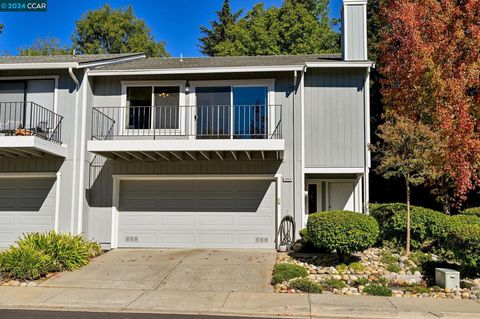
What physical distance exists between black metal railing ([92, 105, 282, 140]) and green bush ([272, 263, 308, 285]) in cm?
Answer: 436

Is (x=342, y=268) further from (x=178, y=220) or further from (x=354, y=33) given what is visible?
(x=354, y=33)

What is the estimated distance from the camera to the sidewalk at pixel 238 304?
7.34 metres

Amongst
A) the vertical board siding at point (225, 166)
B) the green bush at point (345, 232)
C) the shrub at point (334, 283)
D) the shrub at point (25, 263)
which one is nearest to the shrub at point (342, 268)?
the green bush at point (345, 232)

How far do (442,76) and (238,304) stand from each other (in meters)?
12.2

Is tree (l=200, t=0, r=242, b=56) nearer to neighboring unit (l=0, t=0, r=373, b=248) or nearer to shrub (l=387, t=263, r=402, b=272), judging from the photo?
neighboring unit (l=0, t=0, r=373, b=248)

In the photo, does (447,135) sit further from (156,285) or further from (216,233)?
(156,285)

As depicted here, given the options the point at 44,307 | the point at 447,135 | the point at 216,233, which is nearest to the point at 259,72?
the point at 216,233

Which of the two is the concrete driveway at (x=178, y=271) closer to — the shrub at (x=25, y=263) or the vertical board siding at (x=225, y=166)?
the shrub at (x=25, y=263)

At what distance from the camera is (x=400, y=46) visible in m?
19.2

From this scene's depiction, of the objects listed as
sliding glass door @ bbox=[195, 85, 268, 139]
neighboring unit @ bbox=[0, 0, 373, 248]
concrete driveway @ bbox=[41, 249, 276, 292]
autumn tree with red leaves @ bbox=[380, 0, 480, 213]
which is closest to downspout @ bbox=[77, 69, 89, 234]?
neighboring unit @ bbox=[0, 0, 373, 248]

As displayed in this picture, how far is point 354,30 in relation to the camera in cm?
1391

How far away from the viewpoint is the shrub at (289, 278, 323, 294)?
867 cm

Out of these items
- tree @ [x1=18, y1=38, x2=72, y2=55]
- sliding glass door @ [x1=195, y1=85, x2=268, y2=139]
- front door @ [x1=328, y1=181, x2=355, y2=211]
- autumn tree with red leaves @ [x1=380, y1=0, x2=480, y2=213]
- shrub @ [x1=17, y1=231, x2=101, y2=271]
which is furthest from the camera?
tree @ [x1=18, y1=38, x2=72, y2=55]

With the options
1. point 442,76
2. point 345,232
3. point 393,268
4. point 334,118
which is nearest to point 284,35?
point 442,76
